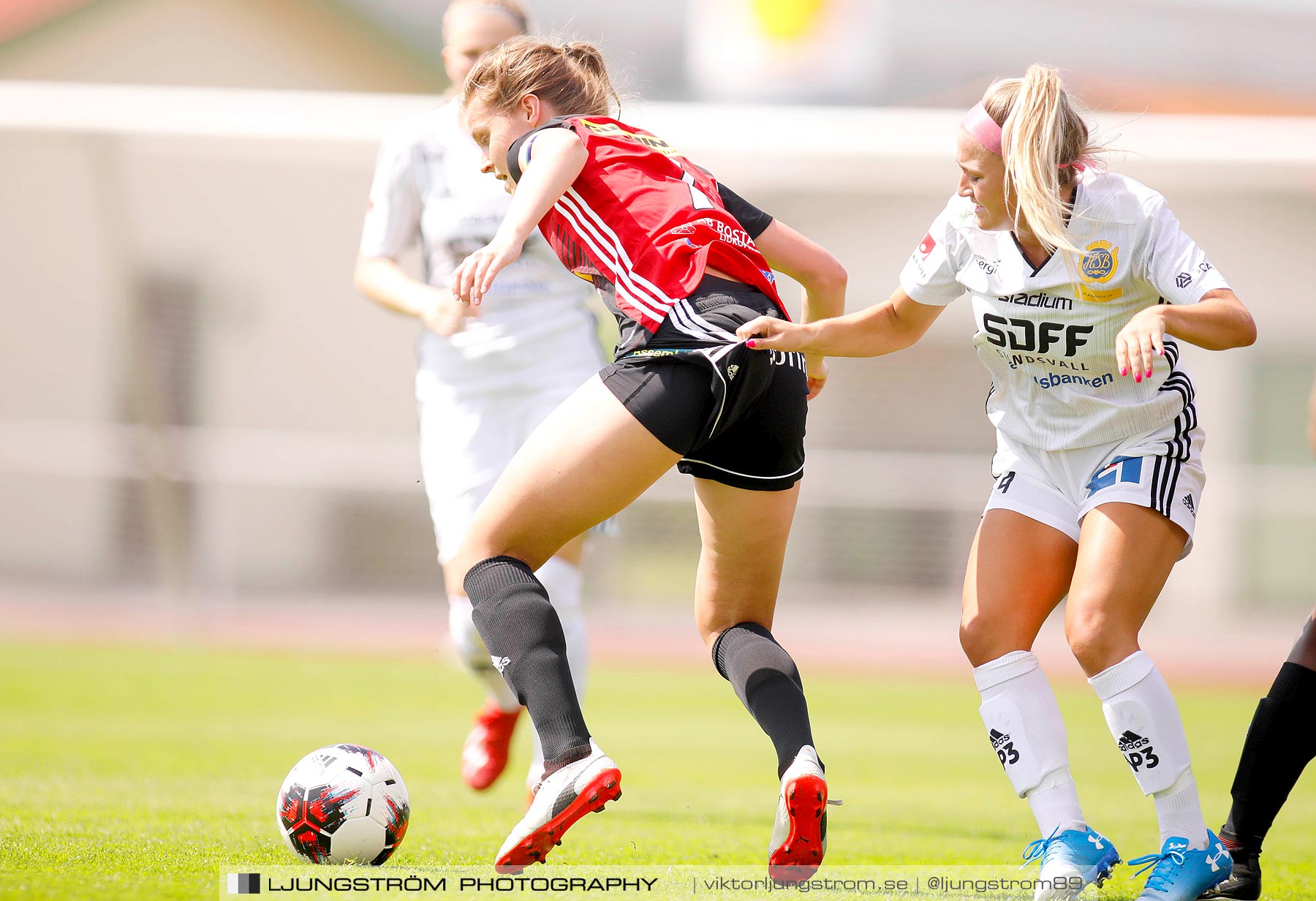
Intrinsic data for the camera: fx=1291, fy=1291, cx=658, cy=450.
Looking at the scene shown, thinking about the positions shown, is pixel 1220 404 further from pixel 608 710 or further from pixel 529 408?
pixel 529 408

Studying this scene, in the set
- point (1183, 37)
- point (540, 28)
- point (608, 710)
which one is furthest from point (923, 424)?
point (1183, 37)

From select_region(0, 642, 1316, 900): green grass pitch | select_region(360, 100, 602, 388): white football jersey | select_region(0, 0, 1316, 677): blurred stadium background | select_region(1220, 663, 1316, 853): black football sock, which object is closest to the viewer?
select_region(1220, 663, 1316, 853): black football sock

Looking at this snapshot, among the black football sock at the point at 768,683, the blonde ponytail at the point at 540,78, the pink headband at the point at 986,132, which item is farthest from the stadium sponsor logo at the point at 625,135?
the black football sock at the point at 768,683

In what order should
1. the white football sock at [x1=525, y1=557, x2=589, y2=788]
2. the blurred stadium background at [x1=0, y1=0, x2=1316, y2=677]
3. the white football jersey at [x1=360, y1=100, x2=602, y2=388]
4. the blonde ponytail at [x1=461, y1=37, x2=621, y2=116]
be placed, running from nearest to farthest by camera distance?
the blonde ponytail at [x1=461, y1=37, x2=621, y2=116] → the white football sock at [x1=525, y1=557, x2=589, y2=788] → the white football jersey at [x1=360, y1=100, x2=602, y2=388] → the blurred stadium background at [x1=0, y1=0, x2=1316, y2=677]

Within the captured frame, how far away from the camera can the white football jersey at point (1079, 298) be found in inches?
116

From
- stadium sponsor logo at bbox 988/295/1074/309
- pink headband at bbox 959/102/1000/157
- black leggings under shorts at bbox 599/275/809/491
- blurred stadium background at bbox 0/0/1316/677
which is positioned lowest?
blurred stadium background at bbox 0/0/1316/677

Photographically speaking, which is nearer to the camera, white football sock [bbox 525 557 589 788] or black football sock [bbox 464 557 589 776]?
black football sock [bbox 464 557 589 776]

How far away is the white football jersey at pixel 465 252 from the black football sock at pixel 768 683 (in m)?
1.64

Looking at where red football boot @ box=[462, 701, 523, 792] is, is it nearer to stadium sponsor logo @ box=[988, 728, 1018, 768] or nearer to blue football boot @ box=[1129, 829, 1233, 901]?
stadium sponsor logo @ box=[988, 728, 1018, 768]

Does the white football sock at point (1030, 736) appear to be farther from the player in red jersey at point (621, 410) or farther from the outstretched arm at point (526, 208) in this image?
the outstretched arm at point (526, 208)

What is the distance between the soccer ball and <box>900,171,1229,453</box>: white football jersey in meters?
1.83

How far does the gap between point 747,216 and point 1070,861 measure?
5.55ft

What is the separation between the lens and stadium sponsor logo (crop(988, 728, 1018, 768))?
3021 millimetres

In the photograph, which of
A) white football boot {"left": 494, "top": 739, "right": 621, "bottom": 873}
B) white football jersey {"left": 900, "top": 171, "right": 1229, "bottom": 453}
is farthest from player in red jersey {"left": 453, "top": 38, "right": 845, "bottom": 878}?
white football jersey {"left": 900, "top": 171, "right": 1229, "bottom": 453}
